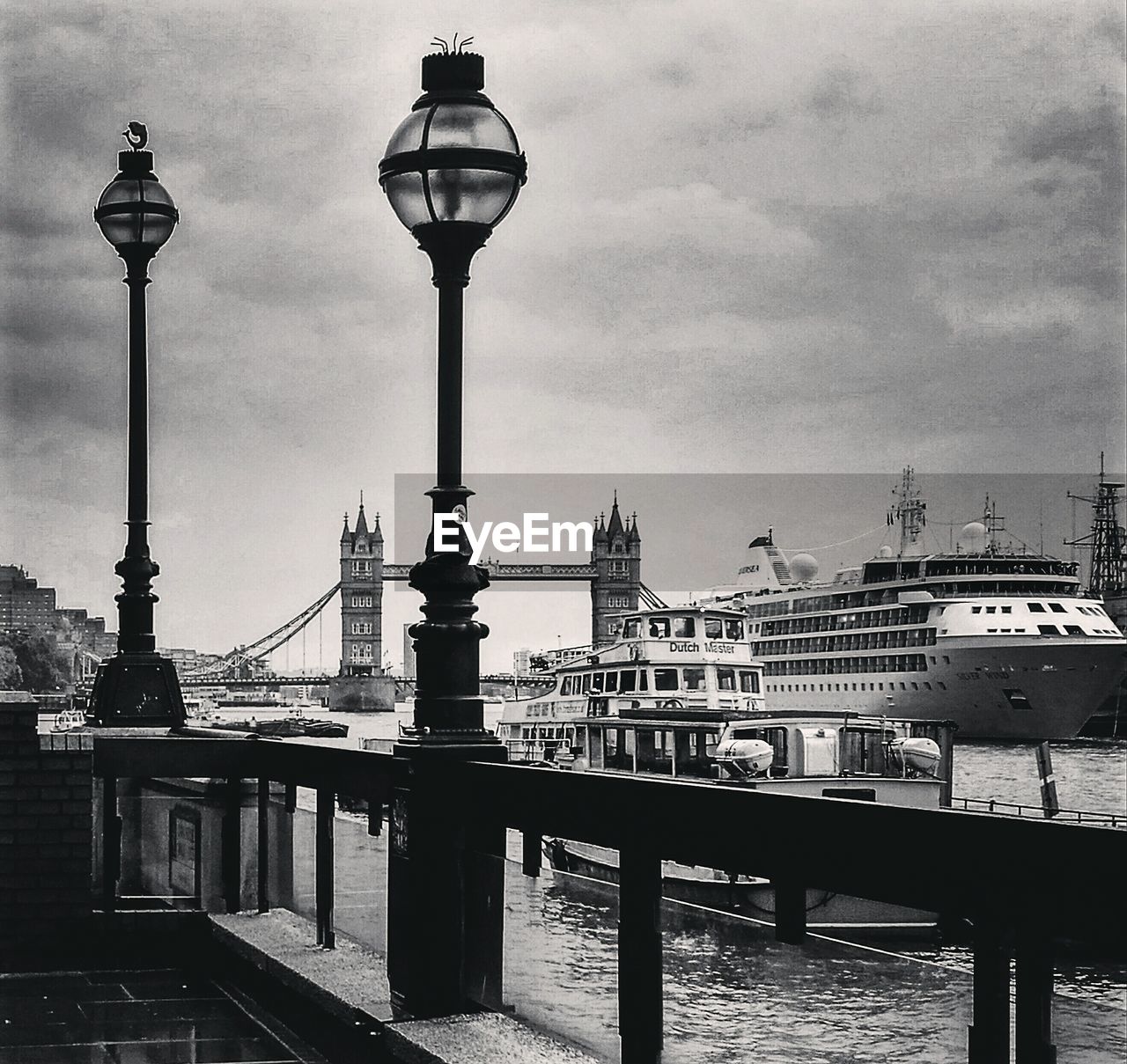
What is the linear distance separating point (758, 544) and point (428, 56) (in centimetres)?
8293

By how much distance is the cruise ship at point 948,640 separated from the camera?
68.5m

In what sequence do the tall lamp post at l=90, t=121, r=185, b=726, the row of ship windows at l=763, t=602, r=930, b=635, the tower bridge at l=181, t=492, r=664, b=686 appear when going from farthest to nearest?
1. the row of ship windows at l=763, t=602, r=930, b=635
2. the tower bridge at l=181, t=492, r=664, b=686
3. the tall lamp post at l=90, t=121, r=185, b=726

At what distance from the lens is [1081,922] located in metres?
2.38

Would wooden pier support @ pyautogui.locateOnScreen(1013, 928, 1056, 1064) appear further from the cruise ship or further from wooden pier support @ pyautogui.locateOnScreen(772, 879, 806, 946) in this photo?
the cruise ship

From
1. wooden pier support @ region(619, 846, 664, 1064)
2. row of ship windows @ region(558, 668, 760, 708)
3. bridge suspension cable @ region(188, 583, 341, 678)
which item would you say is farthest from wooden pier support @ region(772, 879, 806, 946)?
bridge suspension cable @ region(188, 583, 341, 678)

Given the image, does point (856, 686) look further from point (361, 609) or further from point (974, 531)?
point (361, 609)

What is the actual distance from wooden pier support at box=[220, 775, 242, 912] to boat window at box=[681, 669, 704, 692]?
3083cm

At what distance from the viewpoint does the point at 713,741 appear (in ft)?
88.2

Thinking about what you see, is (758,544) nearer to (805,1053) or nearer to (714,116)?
(714,116)

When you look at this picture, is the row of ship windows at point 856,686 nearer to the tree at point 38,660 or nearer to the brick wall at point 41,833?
the tree at point 38,660

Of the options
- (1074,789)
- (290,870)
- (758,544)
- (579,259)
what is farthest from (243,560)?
(290,870)

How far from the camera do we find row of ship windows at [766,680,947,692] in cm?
7244

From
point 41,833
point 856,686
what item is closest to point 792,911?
point 41,833

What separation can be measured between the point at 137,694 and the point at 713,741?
17884 mm
